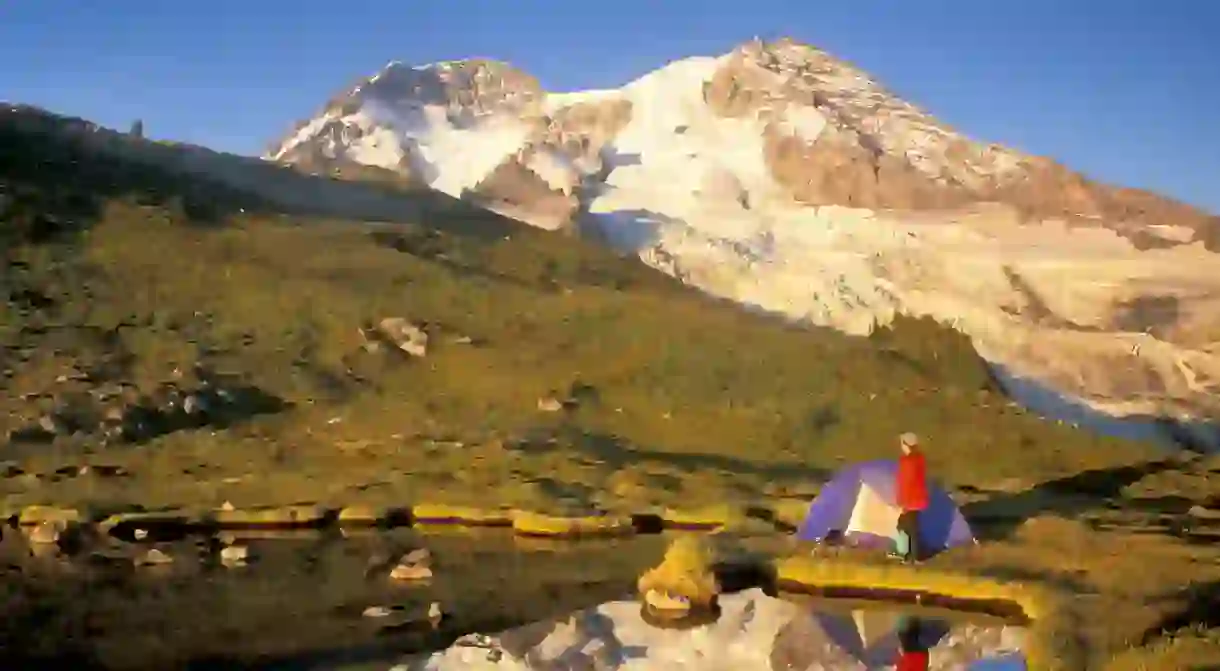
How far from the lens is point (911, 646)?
14805 millimetres

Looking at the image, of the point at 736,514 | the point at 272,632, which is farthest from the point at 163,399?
the point at 272,632

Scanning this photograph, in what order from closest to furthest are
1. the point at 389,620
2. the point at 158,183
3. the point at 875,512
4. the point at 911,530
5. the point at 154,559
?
the point at 389,620
the point at 911,530
the point at 154,559
the point at 875,512
the point at 158,183

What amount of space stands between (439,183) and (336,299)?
451 ft

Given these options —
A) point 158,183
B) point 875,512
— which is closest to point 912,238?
point 158,183

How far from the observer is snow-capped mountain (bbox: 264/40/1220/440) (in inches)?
5384

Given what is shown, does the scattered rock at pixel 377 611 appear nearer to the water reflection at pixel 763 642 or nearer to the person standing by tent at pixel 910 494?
the water reflection at pixel 763 642

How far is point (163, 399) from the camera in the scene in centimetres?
3919

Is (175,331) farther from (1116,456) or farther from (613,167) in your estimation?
(613,167)

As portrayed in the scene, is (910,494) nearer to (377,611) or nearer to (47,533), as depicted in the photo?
(377,611)

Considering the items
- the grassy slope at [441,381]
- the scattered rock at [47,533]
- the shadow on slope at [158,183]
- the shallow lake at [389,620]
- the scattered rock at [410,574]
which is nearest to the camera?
the shallow lake at [389,620]

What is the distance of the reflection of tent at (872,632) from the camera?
14500mm

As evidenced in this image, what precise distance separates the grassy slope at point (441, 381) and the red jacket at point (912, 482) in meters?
1.97

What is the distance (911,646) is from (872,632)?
850 mm

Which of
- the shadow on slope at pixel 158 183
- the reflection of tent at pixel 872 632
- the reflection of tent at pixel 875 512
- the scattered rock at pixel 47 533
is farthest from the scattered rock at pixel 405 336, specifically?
the reflection of tent at pixel 872 632
